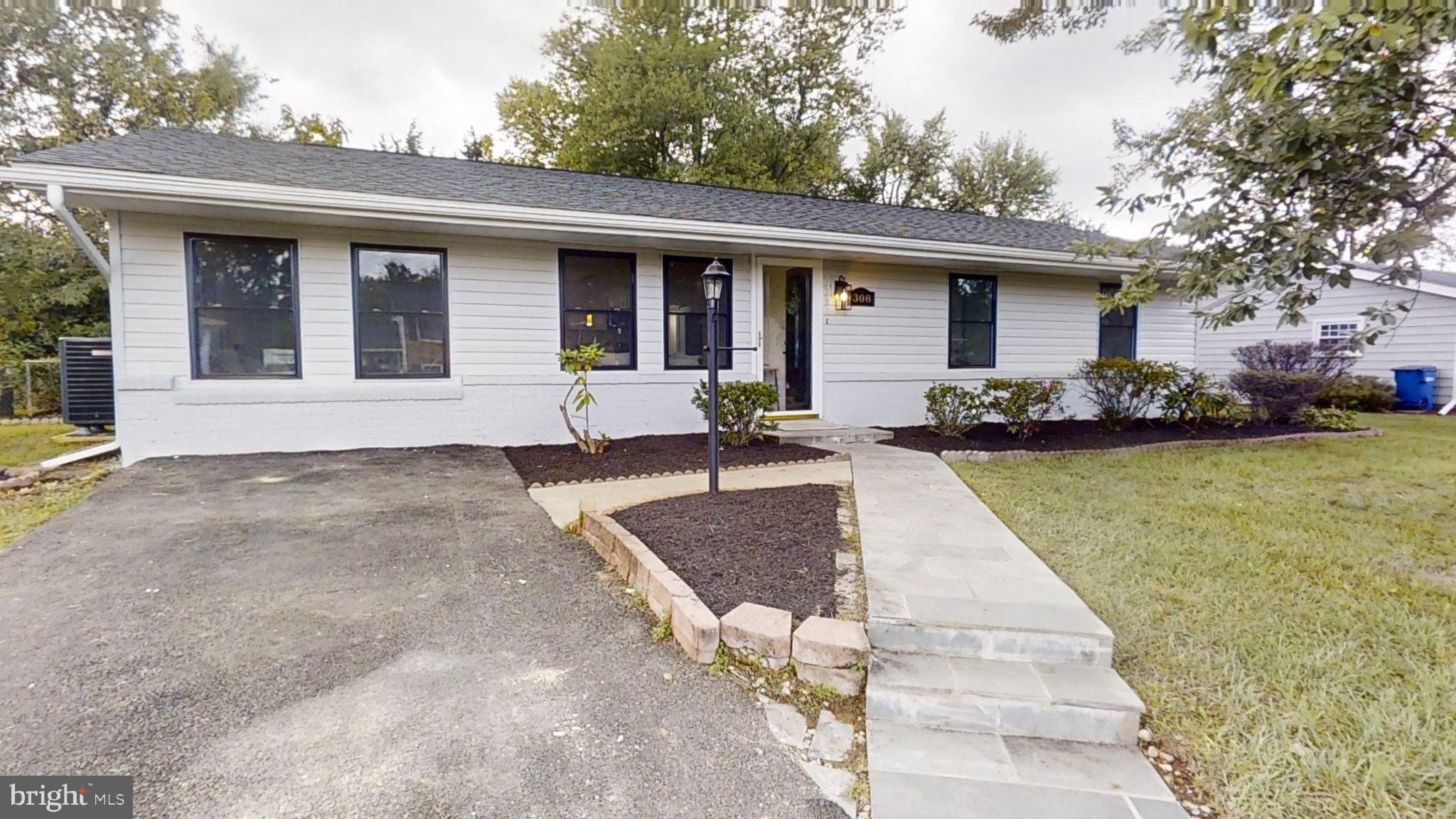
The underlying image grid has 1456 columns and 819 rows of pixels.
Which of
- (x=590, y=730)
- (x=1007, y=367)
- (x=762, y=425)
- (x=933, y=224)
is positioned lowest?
(x=590, y=730)

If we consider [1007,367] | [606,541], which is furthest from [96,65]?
[1007,367]

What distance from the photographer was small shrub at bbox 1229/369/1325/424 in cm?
870

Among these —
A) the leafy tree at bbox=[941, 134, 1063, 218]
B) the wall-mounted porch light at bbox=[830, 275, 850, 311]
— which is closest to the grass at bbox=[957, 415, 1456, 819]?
the wall-mounted porch light at bbox=[830, 275, 850, 311]

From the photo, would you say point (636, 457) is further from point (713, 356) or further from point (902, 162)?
point (902, 162)

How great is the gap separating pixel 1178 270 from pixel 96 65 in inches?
786

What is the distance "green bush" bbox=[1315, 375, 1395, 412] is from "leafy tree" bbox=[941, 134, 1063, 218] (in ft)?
32.2

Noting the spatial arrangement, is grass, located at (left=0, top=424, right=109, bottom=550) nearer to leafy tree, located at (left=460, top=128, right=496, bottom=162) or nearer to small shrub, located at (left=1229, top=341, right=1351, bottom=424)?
small shrub, located at (left=1229, top=341, right=1351, bottom=424)

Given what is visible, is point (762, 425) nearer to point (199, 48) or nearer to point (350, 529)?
point (350, 529)

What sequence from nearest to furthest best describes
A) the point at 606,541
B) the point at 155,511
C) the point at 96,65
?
the point at 606,541 → the point at 155,511 → the point at 96,65

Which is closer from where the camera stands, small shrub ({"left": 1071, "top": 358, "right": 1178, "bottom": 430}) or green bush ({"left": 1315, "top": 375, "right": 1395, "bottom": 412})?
small shrub ({"left": 1071, "top": 358, "right": 1178, "bottom": 430})

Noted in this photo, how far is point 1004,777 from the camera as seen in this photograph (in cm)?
174

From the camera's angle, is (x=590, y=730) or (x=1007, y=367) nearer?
(x=590, y=730)

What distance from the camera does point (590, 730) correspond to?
1.90 metres

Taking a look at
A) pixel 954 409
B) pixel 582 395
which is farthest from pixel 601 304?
pixel 954 409
